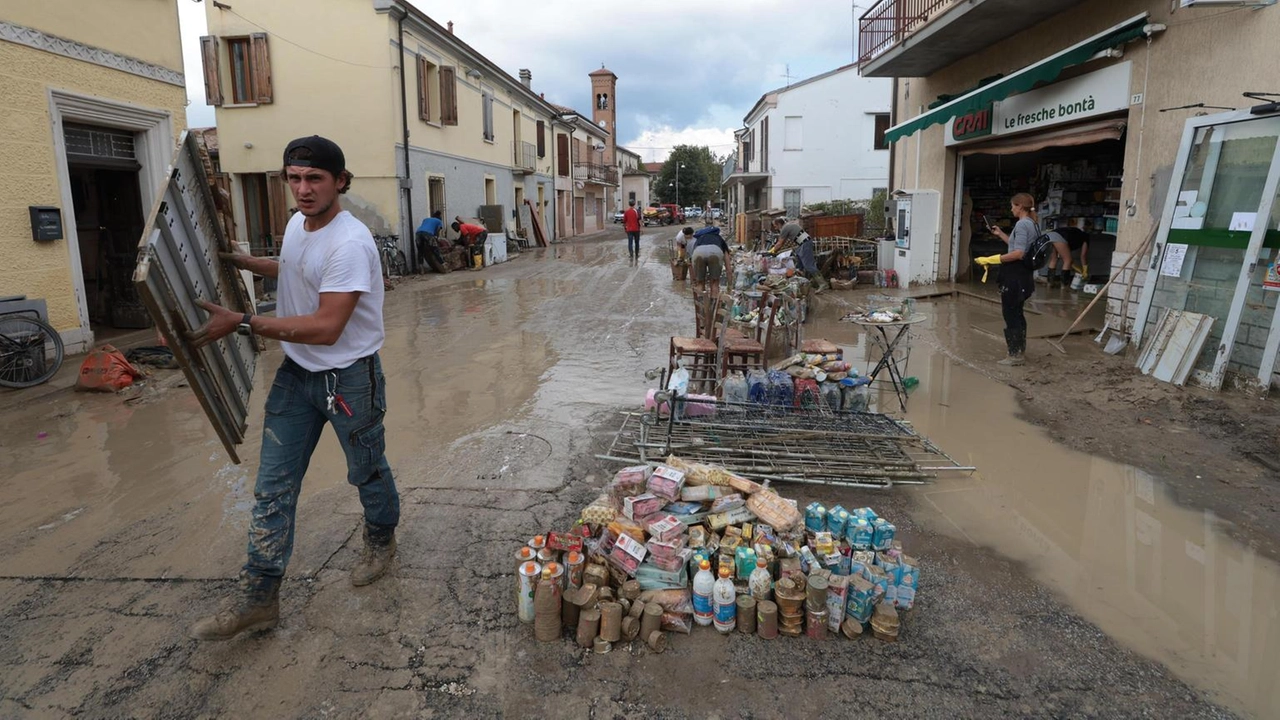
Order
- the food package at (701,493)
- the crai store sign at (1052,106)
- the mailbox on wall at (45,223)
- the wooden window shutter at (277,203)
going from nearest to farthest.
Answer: the food package at (701,493), the mailbox on wall at (45,223), the crai store sign at (1052,106), the wooden window shutter at (277,203)

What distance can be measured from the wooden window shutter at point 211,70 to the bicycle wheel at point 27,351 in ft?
41.4

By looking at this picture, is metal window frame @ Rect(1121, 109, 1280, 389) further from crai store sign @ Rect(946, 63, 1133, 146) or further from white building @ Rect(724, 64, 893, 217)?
white building @ Rect(724, 64, 893, 217)

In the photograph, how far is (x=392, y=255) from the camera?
1752cm

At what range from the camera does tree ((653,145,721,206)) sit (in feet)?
→ 233

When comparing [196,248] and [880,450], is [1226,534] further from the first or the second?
[196,248]

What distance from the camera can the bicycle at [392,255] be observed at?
17.3 m

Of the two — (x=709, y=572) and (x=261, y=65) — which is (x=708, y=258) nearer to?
(x=709, y=572)

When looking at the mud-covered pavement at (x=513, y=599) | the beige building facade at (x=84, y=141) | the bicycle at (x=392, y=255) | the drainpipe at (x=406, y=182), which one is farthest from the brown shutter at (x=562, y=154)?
the mud-covered pavement at (x=513, y=599)

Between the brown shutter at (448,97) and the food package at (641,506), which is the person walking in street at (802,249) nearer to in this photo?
the food package at (641,506)

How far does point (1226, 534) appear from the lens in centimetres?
383

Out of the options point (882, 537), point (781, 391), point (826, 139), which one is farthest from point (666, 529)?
point (826, 139)

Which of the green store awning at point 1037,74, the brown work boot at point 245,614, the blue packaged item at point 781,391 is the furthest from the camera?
the green store awning at point 1037,74

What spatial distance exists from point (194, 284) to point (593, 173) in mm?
41451

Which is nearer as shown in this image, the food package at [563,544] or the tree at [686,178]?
the food package at [563,544]
